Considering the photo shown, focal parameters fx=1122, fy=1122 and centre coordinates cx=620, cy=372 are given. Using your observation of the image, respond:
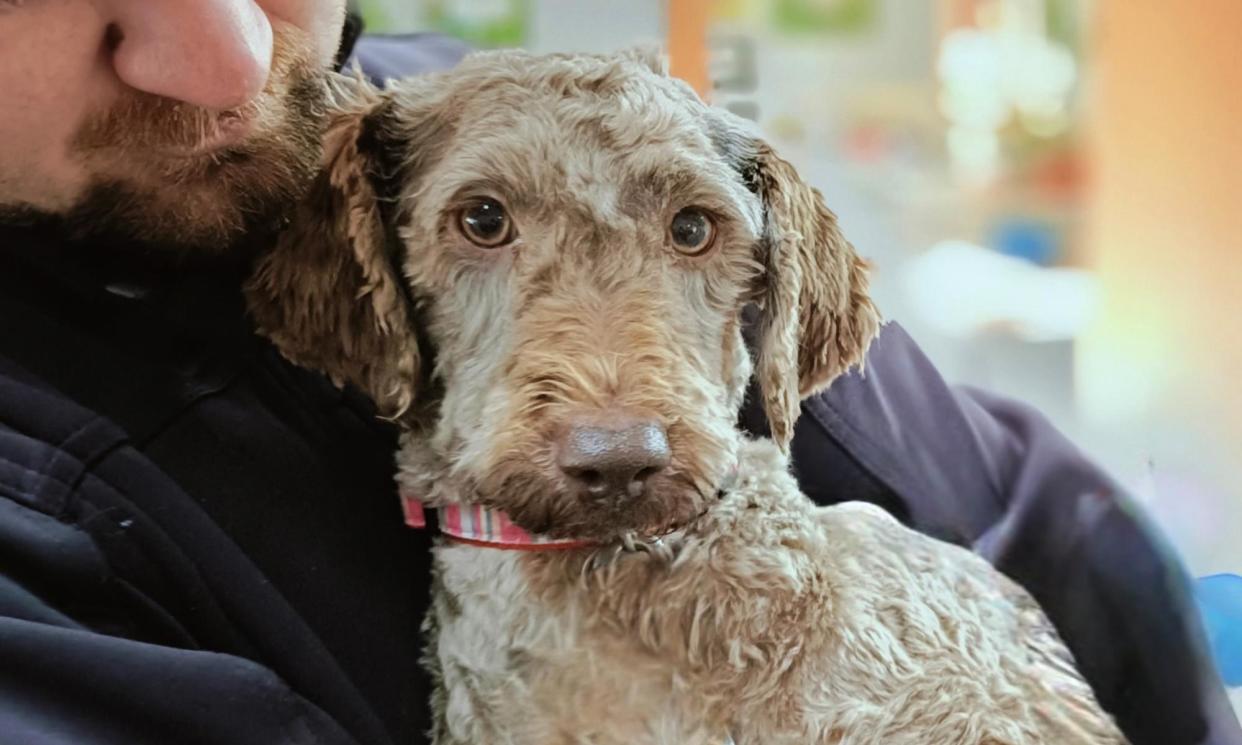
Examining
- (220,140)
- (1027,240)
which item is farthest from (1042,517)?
(220,140)

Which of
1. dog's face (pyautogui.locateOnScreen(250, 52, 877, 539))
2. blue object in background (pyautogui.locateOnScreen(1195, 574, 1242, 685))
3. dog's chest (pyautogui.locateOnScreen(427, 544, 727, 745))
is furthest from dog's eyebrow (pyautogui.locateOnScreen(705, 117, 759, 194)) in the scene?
blue object in background (pyautogui.locateOnScreen(1195, 574, 1242, 685))

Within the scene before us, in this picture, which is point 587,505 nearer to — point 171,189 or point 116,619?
point 116,619

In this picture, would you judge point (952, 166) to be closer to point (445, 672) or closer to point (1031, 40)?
point (1031, 40)

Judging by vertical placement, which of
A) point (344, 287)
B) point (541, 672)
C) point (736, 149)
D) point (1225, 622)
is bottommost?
point (1225, 622)

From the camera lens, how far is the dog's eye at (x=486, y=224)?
1.15m

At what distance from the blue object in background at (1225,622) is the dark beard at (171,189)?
125 cm

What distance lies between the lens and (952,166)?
A: 1.49 metres

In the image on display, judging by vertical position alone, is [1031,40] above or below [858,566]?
above

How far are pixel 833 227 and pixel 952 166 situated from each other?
10.8 inches

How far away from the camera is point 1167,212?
4.73ft

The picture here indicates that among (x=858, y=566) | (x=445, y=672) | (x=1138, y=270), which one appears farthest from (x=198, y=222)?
(x=1138, y=270)

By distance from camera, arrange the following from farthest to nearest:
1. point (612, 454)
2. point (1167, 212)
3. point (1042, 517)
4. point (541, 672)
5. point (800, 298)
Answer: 1. point (1042, 517)
2. point (1167, 212)
3. point (800, 298)
4. point (541, 672)
5. point (612, 454)

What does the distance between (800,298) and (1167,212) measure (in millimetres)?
540

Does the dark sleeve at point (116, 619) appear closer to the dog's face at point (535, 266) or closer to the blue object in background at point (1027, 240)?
the dog's face at point (535, 266)
